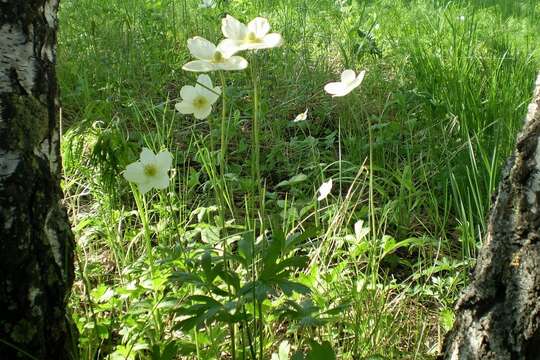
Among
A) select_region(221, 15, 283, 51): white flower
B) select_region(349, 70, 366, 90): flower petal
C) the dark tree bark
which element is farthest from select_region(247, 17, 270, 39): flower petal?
the dark tree bark

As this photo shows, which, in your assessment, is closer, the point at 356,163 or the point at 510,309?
the point at 510,309

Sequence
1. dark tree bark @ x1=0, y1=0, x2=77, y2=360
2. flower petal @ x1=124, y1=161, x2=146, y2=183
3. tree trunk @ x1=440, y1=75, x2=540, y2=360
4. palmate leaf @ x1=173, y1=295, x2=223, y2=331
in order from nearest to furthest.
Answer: tree trunk @ x1=440, y1=75, x2=540, y2=360 < palmate leaf @ x1=173, y1=295, x2=223, y2=331 < dark tree bark @ x1=0, y1=0, x2=77, y2=360 < flower petal @ x1=124, y1=161, x2=146, y2=183

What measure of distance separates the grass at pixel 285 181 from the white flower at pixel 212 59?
5cm

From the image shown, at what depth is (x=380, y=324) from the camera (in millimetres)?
1614

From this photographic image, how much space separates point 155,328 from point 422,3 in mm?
4369

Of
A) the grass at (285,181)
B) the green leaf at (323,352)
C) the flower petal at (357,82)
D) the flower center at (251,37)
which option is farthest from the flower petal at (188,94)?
the green leaf at (323,352)

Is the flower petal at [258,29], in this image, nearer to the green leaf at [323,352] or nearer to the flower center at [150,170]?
the flower center at [150,170]

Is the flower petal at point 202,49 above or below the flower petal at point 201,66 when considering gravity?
above

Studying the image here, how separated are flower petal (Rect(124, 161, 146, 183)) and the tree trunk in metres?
0.70

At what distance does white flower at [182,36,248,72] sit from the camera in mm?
1271

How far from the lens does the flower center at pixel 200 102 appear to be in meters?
1.47

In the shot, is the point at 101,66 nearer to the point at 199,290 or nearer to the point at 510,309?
the point at 199,290

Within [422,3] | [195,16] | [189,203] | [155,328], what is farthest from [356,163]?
[422,3]

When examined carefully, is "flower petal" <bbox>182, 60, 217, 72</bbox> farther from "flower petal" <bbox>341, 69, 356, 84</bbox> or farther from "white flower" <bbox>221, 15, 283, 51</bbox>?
"flower petal" <bbox>341, 69, 356, 84</bbox>
